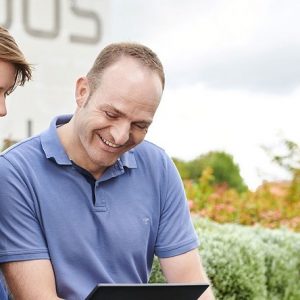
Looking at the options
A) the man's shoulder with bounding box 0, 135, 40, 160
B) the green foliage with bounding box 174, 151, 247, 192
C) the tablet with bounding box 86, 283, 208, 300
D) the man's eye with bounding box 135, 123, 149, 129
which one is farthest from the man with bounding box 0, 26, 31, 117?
the green foliage with bounding box 174, 151, 247, 192

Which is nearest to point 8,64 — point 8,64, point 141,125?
point 8,64

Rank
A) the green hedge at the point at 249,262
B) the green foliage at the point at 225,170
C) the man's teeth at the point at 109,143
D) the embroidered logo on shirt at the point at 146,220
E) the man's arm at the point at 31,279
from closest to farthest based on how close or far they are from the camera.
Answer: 1. the man's arm at the point at 31,279
2. the man's teeth at the point at 109,143
3. the embroidered logo on shirt at the point at 146,220
4. the green hedge at the point at 249,262
5. the green foliage at the point at 225,170

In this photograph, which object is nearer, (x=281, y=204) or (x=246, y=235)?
(x=246, y=235)

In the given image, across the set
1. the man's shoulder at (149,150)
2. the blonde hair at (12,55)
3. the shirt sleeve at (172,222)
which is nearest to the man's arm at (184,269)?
the shirt sleeve at (172,222)

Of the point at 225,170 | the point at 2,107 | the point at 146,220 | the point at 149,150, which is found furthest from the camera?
the point at 225,170

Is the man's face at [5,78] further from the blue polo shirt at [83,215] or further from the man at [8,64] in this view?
the blue polo shirt at [83,215]

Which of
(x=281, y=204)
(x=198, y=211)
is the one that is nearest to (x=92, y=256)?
(x=198, y=211)

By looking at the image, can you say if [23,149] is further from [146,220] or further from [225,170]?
[225,170]

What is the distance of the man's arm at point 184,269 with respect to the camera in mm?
3018

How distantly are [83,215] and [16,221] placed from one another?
0.72 feet

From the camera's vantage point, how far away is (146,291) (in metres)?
2.46

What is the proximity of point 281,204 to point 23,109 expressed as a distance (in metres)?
2.43

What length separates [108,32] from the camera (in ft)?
28.1

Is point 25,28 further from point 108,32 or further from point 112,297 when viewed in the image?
point 112,297
